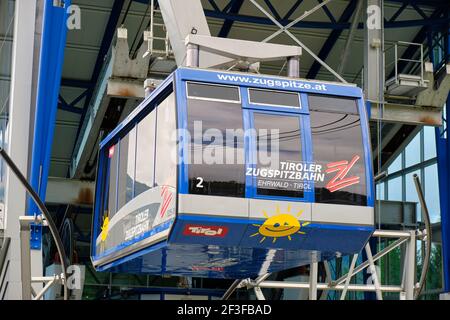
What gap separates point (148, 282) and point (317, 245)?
30.7 m

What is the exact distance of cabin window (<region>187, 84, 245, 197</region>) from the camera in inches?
445

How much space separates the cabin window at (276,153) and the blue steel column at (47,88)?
1017 centimetres

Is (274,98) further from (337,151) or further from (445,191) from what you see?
(445,191)

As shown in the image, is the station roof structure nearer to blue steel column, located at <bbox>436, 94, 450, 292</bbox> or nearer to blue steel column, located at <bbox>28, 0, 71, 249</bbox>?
blue steel column, located at <bbox>436, 94, 450, 292</bbox>

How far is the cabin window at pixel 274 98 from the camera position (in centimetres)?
1189

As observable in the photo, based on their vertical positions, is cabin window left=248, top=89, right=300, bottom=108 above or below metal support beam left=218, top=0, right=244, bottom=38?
below

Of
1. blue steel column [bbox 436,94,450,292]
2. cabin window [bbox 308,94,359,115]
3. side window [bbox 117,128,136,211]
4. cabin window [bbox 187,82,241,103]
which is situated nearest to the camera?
cabin window [bbox 187,82,241,103]

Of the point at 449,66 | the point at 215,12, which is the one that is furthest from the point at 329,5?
the point at 449,66

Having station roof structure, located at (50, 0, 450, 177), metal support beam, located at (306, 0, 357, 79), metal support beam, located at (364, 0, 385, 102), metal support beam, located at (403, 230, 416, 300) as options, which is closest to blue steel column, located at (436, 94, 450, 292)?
station roof structure, located at (50, 0, 450, 177)

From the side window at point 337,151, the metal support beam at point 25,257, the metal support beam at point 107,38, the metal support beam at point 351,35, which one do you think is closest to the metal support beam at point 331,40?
the metal support beam at point 351,35

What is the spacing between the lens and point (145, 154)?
41.2 feet

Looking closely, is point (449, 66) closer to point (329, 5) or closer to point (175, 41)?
point (329, 5)

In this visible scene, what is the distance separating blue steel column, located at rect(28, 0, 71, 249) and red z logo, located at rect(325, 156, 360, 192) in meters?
10.4

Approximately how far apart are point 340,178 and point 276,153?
2.74ft
